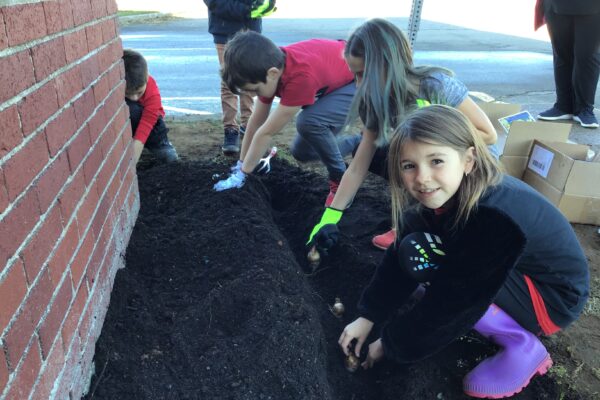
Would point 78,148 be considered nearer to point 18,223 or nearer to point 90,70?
point 90,70

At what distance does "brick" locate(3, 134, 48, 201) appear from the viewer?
1200mm

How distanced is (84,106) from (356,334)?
140cm

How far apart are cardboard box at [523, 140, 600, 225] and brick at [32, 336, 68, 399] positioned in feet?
9.92

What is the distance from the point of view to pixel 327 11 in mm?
18484

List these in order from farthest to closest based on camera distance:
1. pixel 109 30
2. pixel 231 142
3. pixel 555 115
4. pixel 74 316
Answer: pixel 555 115 < pixel 231 142 < pixel 109 30 < pixel 74 316

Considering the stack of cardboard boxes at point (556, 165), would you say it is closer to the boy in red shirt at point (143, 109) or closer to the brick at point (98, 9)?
the boy in red shirt at point (143, 109)

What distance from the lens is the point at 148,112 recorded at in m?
3.77

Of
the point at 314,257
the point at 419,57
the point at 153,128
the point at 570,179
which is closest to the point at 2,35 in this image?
the point at 314,257

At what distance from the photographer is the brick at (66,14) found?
166 centimetres

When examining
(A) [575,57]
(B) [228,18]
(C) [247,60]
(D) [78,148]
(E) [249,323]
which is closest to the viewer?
(D) [78,148]

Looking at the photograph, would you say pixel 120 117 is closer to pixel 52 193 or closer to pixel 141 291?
pixel 141 291

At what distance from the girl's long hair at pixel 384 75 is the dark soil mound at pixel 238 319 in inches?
31.3

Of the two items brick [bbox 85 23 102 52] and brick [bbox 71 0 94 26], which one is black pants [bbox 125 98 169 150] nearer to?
brick [bbox 85 23 102 52]

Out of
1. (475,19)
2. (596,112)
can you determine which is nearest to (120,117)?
(596,112)
